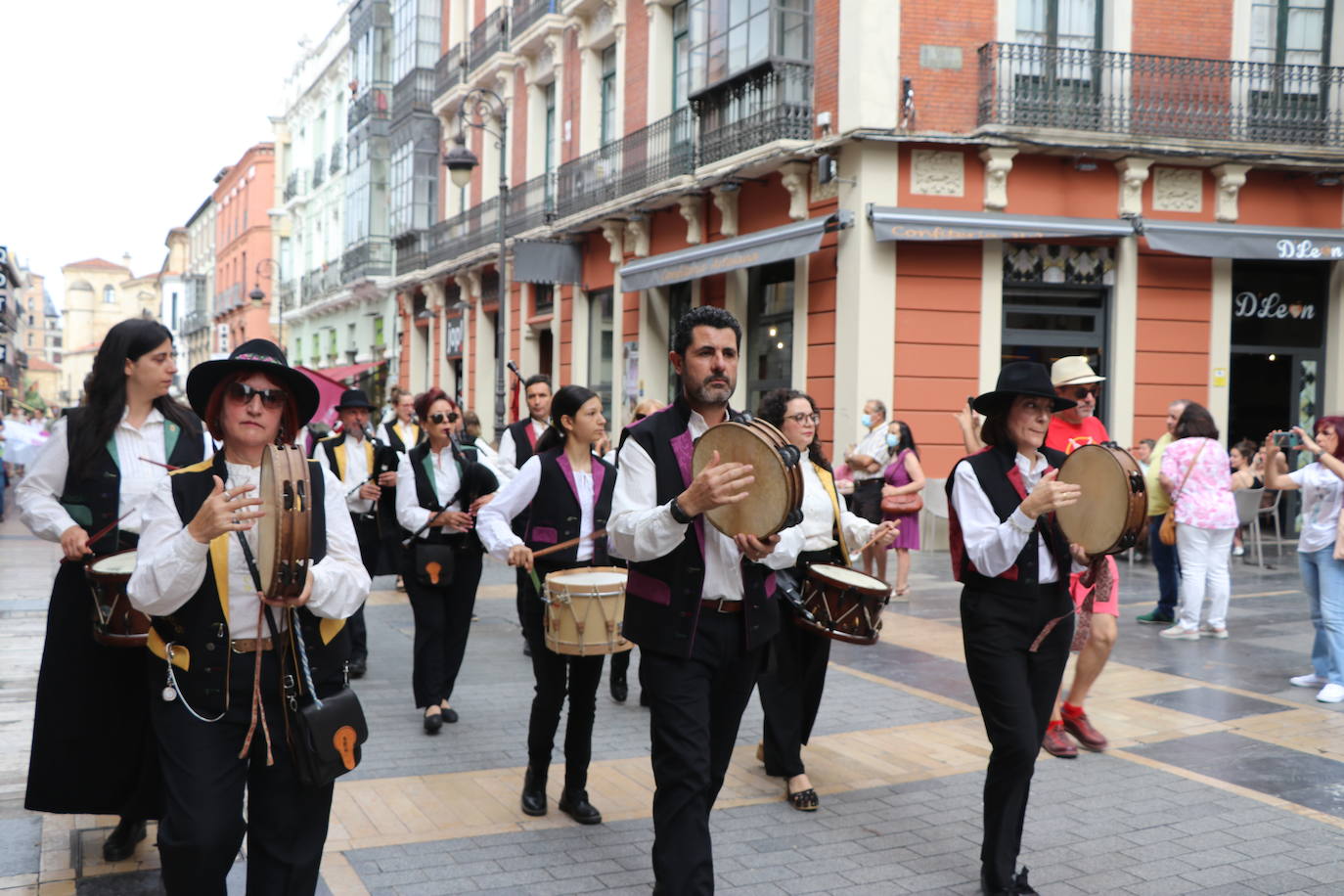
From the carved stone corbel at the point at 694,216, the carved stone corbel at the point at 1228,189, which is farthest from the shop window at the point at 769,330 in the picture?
the carved stone corbel at the point at 1228,189

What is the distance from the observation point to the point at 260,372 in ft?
11.6

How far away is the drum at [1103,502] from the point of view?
4660 millimetres

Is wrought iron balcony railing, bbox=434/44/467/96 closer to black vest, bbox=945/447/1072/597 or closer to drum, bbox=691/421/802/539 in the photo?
black vest, bbox=945/447/1072/597

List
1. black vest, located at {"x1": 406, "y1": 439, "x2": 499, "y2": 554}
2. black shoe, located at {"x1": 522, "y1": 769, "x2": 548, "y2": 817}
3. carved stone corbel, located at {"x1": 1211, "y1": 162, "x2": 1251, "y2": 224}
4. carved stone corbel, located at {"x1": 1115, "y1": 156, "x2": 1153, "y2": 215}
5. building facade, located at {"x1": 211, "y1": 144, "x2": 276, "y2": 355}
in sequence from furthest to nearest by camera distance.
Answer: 1. building facade, located at {"x1": 211, "y1": 144, "x2": 276, "y2": 355}
2. carved stone corbel, located at {"x1": 1211, "y1": 162, "x2": 1251, "y2": 224}
3. carved stone corbel, located at {"x1": 1115, "y1": 156, "x2": 1153, "y2": 215}
4. black vest, located at {"x1": 406, "y1": 439, "x2": 499, "y2": 554}
5. black shoe, located at {"x1": 522, "y1": 769, "x2": 548, "y2": 817}

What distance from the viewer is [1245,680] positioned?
873 centimetres

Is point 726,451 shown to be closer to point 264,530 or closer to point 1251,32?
point 264,530

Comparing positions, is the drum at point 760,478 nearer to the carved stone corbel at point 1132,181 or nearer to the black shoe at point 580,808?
the black shoe at point 580,808

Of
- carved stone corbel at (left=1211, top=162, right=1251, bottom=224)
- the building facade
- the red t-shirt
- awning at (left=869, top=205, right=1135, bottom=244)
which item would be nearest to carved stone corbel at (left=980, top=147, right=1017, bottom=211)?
awning at (left=869, top=205, right=1135, bottom=244)

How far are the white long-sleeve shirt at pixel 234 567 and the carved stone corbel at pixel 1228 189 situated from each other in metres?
16.2

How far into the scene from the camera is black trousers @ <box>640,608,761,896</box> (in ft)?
12.7

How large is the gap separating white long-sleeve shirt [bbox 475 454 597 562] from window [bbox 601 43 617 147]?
1798cm

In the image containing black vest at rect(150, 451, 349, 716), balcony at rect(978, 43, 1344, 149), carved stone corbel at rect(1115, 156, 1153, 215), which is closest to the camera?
black vest at rect(150, 451, 349, 716)

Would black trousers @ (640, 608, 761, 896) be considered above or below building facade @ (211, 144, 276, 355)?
below

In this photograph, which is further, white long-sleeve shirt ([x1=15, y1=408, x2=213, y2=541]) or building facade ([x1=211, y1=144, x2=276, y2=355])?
building facade ([x1=211, y1=144, x2=276, y2=355])
